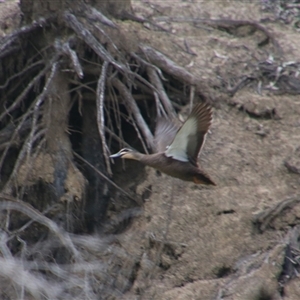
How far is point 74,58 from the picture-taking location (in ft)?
27.1

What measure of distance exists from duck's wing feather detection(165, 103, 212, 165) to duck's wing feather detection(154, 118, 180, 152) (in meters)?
0.46

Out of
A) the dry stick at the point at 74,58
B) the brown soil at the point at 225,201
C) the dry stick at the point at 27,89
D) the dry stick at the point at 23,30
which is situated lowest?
the brown soil at the point at 225,201

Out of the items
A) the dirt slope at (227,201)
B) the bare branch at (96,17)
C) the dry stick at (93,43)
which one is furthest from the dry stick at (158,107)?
the bare branch at (96,17)

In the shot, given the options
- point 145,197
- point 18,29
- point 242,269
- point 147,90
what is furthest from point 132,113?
point 242,269

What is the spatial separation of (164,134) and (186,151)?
657mm

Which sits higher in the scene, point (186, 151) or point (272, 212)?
point (186, 151)

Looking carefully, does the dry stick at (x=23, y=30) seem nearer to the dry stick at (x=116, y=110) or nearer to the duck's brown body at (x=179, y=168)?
the dry stick at (x=116, y=110)

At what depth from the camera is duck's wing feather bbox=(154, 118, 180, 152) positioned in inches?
313

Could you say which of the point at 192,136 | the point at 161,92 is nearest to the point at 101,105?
the point at 161,92

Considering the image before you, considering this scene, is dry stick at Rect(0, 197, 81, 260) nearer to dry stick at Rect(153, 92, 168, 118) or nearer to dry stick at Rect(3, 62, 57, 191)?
dry stick at Rect(3, 62, 57, 191)

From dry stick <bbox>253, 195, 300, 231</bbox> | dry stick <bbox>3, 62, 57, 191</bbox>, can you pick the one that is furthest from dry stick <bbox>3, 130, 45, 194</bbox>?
dry stick <bbox>253, 195, 300, 231</bbox>

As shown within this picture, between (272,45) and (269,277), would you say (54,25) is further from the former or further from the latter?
(269,277)

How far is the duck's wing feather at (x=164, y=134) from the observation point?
→ 796cm

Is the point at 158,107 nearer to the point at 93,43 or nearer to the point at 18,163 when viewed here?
the point at 93,43
